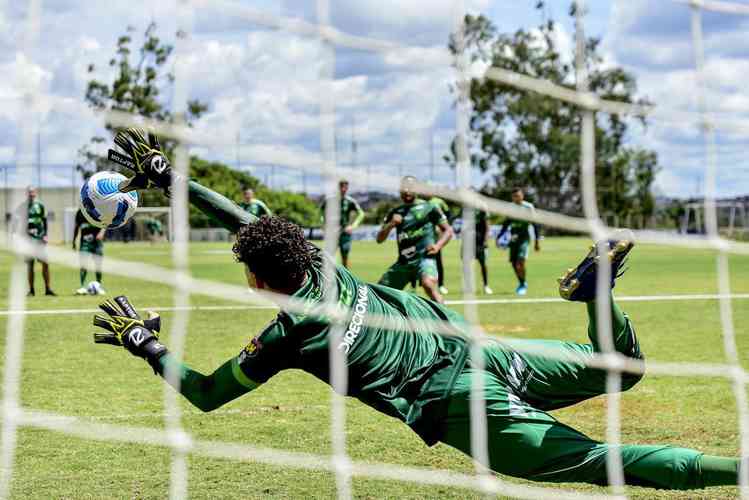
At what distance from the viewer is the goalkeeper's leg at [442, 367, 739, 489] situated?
4012mm

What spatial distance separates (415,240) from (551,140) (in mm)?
39751

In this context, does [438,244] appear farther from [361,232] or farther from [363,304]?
[361,232]

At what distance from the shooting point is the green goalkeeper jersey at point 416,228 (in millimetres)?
11578

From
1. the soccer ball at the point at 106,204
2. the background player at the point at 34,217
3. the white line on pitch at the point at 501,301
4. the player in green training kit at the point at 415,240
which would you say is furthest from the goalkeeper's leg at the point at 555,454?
the background player at the point at 34,217

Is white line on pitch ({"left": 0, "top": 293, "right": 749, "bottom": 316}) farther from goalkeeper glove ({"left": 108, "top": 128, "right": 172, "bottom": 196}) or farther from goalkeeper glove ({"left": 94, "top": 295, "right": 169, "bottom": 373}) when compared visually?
goalkeeper glove ({"left": 94, "top": 295, "right": 169, "bottom": 373})

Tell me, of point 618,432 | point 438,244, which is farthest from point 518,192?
point 618,432

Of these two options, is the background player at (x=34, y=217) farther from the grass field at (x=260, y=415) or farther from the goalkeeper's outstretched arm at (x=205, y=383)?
the goalkeeper's outstretched arm at (x=205, y=383)

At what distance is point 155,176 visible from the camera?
15.5ft

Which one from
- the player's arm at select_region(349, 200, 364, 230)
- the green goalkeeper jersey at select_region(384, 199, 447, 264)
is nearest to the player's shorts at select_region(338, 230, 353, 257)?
the player's arm at select_region(349, 200, 364, 230)

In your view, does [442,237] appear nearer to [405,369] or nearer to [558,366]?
[558,366]

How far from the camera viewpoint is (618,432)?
609cm

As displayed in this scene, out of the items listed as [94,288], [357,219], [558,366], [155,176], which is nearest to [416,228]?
[357,219]

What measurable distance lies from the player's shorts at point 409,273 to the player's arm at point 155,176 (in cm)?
657

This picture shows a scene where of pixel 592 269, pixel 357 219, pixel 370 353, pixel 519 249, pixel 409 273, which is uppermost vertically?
pixel 357 219
